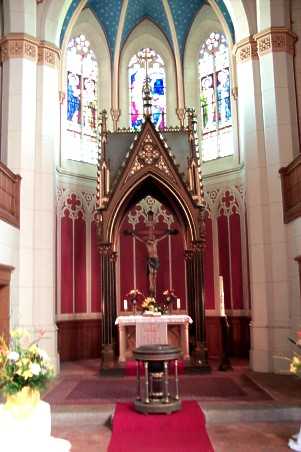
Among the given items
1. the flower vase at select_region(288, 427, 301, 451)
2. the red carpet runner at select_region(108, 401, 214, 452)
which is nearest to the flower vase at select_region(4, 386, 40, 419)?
the red carpet runner at select_region(108, 401, 214, 452)

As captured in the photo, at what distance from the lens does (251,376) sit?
32.8 feet

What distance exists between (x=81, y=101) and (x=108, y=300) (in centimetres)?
641

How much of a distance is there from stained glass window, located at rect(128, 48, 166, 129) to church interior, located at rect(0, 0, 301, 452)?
0.04 metres

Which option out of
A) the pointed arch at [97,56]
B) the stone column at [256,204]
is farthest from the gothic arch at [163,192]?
the pointed arch at [97,56]

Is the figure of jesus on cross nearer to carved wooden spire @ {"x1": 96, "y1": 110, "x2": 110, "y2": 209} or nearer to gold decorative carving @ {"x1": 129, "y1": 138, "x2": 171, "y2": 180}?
carved wooden spire @ {"x1": 96, "y1": 110, "x2": 110, "y2": 209}

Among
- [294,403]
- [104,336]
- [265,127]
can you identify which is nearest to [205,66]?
[265,127]

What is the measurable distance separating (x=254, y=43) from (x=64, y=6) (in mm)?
4564

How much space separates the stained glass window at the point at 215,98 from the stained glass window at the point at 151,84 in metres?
1.22

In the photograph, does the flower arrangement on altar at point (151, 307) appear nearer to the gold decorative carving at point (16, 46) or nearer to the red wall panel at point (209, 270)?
the red wall panel at point (209, 270)

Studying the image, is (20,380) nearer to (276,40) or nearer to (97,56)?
(276,40)

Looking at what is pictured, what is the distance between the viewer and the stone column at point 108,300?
11.0m

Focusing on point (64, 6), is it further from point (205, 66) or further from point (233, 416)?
point (233, 416)

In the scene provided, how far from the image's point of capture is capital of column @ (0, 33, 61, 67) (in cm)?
1114

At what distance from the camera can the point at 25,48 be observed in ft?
36.7
